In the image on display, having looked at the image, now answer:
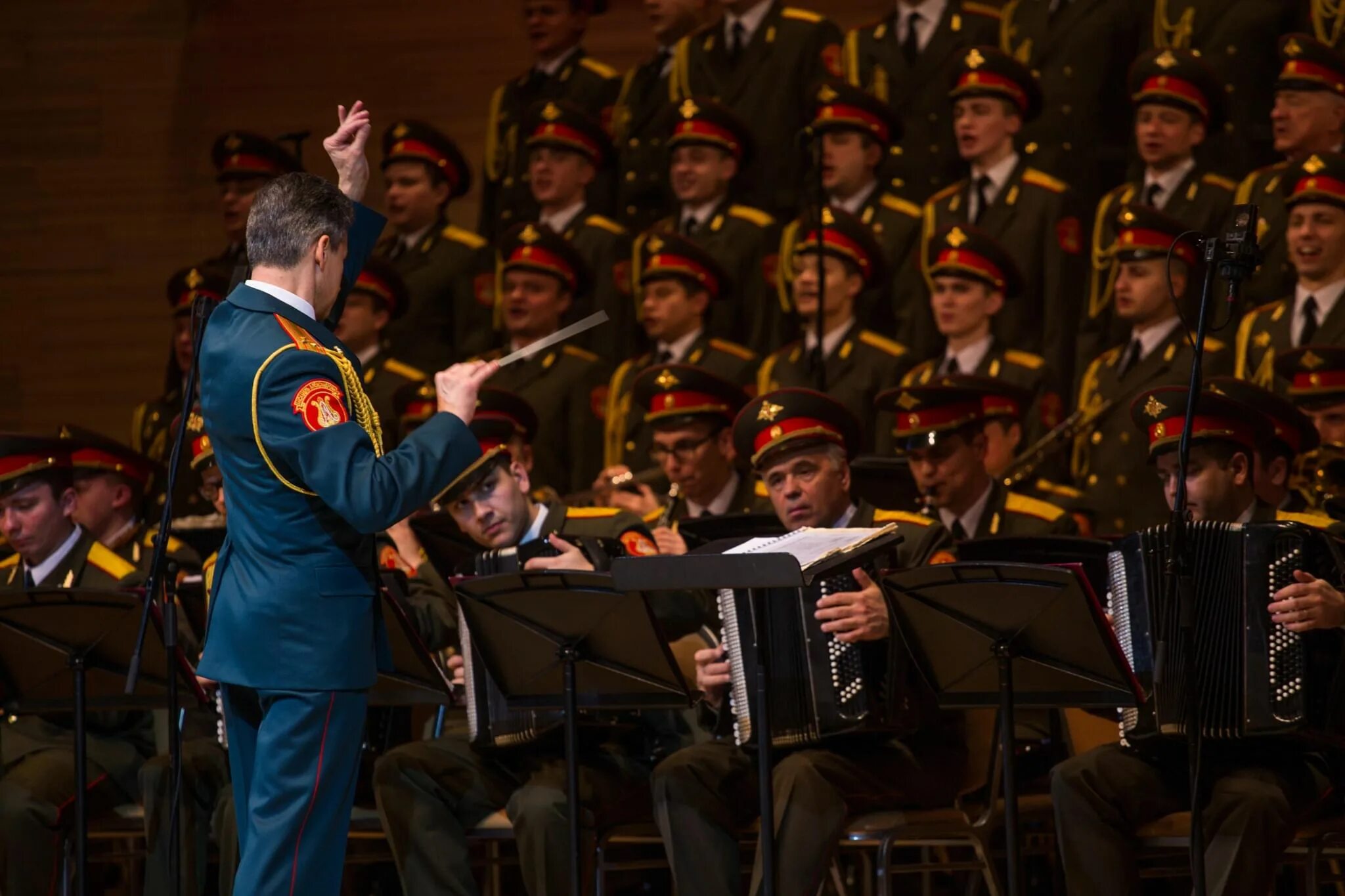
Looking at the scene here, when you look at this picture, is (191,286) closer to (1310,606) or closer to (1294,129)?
(1294,129)

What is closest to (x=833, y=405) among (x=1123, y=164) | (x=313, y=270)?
(x=313, y=270)

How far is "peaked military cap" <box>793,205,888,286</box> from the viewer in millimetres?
6898

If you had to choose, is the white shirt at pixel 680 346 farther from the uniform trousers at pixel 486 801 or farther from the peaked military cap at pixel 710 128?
the uniform trousers at pixel 486 801

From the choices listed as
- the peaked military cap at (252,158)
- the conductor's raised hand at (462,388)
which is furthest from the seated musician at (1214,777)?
the peaked military cap at (252,158)

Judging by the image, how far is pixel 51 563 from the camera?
5.61 metres

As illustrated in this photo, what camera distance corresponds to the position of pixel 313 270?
3.21m

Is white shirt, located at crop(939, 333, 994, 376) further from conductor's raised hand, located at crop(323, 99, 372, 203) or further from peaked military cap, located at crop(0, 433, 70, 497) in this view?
conductor's raised hand, located at crop(323, 99, 372, 203)

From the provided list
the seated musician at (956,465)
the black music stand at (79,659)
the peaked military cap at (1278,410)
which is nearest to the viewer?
the black music stand at (79,659)

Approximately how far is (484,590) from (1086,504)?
8.66 ft

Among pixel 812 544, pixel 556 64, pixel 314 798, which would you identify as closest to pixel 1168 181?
pixel 556 64

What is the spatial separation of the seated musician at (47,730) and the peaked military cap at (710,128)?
9.36 feet

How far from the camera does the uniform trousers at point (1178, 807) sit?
3.94 m

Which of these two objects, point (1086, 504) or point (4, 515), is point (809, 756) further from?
point (4, 515)

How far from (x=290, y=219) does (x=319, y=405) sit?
13.2 inches
